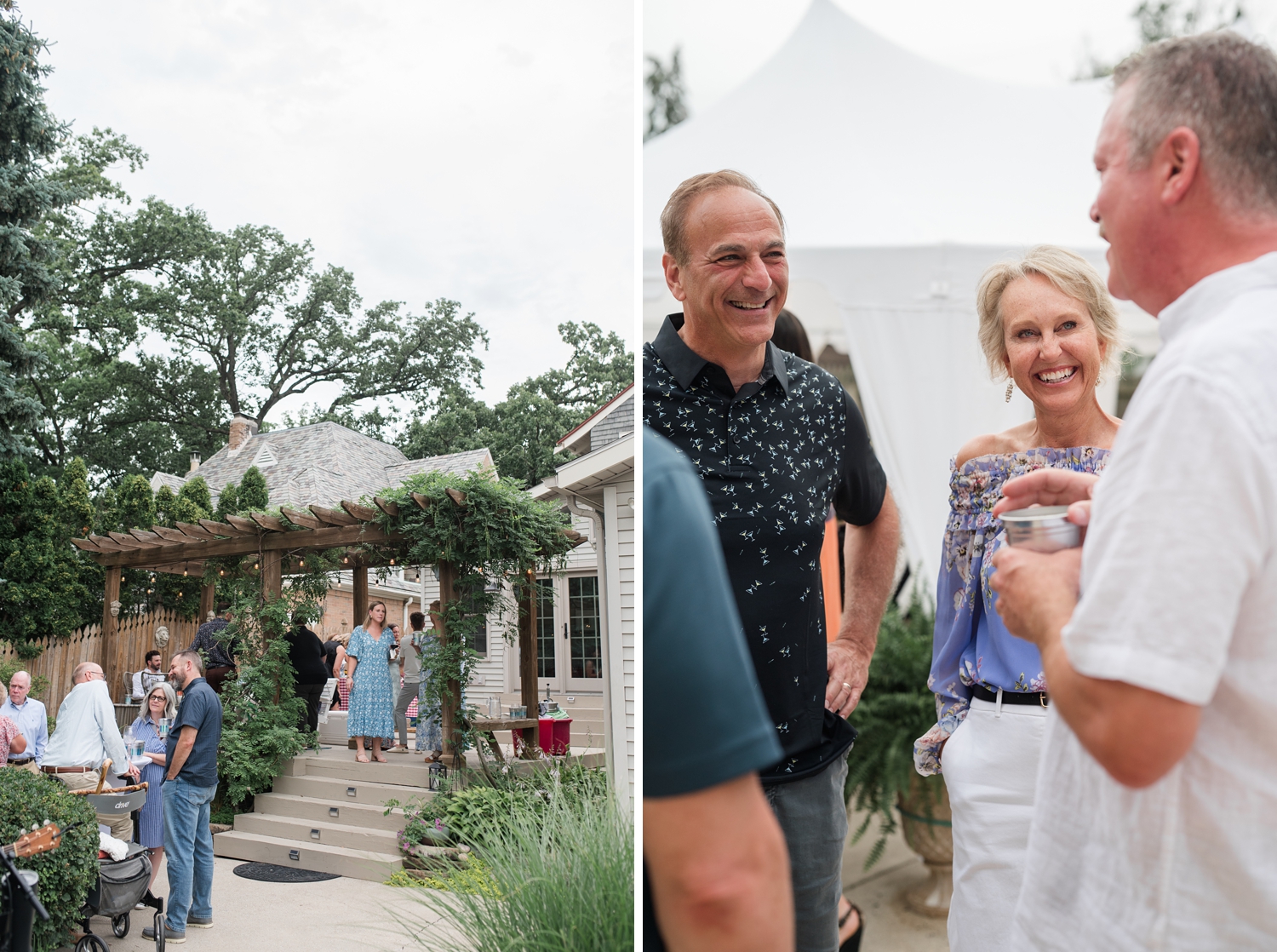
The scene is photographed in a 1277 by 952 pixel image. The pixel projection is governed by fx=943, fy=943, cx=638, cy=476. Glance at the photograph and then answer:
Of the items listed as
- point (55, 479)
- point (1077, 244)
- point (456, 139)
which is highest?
point (456, 139)

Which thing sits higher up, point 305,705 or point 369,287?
point 369,287

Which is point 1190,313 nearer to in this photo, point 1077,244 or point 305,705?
point 1077,244

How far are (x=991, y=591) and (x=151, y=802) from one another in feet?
16.7

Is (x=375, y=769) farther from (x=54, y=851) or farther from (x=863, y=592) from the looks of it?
(x=863, y=592)

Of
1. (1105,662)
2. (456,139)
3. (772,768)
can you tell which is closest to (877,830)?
(772,768)

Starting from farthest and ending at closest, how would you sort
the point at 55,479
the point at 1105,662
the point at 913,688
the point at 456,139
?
the point at 456,139 < the point at 55,479 < the point at 913,688 < the point at 1105,662

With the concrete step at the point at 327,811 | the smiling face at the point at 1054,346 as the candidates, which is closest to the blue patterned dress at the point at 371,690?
the concrete step at the point at 327,811

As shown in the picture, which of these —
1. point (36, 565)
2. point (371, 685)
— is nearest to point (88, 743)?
point (36, 565)

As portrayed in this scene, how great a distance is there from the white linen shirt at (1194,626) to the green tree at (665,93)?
4.16ft

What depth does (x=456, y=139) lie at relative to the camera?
48.8ft

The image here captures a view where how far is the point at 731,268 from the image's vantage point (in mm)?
1319

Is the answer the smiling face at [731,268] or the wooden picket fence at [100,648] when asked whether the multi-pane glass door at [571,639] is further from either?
the smiling face at [731,268]

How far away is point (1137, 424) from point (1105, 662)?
0.58 ft

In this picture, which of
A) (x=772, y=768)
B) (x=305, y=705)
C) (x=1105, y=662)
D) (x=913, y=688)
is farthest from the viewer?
(x=305, y=705)
